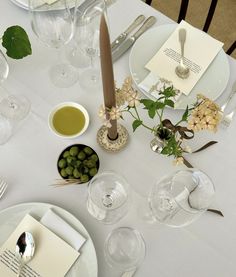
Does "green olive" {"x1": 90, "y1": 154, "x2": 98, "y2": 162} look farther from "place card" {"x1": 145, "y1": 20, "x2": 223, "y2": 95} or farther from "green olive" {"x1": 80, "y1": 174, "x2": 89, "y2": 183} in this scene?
"place card" {"x1": 145, "y1": 20, "x2": 223, "y2": 95}

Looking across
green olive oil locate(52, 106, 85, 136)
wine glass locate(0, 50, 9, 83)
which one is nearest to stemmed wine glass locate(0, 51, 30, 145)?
wine glass locate(0, 50, 9, 83)

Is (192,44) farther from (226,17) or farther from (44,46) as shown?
(226,17)

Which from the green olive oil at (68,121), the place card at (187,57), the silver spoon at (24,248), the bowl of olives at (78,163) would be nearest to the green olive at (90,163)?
the bowl of olives at (78,163)

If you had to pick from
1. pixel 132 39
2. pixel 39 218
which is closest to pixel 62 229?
pixel 39 218

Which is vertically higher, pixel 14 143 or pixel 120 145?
pixel 120 145

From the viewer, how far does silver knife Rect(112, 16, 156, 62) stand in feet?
3.74

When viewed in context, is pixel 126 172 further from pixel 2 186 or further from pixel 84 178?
pixel 2 186

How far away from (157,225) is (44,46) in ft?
2.07

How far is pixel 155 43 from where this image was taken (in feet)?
3.80

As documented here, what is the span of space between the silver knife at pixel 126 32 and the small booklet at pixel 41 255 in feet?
1.84

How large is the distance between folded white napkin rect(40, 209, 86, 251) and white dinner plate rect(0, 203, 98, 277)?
0.05 ft

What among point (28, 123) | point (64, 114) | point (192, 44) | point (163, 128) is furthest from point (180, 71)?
point (28, 123)

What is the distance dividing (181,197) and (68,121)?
376mm

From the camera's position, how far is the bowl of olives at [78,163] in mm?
974
